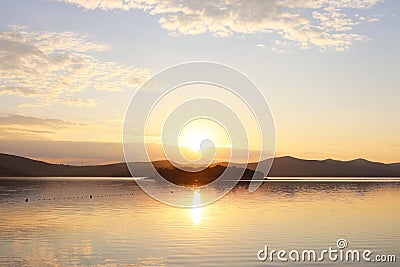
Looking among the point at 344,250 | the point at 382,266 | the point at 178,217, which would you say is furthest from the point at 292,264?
the point at 178,217

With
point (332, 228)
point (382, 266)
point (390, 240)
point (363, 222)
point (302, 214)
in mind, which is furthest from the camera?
point (302, 214)

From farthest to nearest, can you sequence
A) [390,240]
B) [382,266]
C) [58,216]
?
[58,216] < [390,240] < [382,266]

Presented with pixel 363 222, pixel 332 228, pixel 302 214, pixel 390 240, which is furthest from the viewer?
pixel 302 214

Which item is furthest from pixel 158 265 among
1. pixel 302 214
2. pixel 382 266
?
pixel 302 214

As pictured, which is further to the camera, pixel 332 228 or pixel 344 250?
pixel 332 228

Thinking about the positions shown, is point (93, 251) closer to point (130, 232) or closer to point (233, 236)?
point (130, 232)

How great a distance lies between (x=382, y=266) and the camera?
3616 cm

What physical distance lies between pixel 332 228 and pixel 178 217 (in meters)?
23.5

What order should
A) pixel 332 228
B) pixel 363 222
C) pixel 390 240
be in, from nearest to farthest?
1. pixel 390 240
2. pixel 332 228
3. pixel 363 222

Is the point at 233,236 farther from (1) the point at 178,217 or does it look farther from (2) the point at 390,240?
(1) the point at 178,217

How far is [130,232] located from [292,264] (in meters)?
22.2

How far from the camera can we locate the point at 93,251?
4134 cm

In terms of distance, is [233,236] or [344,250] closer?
[344,250]

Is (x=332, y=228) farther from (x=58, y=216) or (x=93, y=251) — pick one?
(x=58, y=216)
